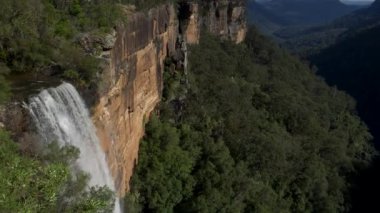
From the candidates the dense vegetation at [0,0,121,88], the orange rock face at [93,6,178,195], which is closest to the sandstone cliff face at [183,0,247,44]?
the orange rock face at [93,6,178,195]

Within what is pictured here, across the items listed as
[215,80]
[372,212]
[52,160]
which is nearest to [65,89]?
[52,160]

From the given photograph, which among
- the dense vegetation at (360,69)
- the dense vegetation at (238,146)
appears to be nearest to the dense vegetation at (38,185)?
the dense vegetation at (238,146)

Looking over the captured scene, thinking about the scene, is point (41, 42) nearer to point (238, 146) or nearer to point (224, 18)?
point (238, 146)

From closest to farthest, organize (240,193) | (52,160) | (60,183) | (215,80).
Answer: (60,183) < (52,160) < (240,193) < (215,80)

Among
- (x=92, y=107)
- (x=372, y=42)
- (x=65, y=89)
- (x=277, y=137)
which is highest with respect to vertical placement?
(x=65, y=89)

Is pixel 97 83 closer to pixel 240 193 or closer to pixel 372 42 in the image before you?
pixel 240 193
